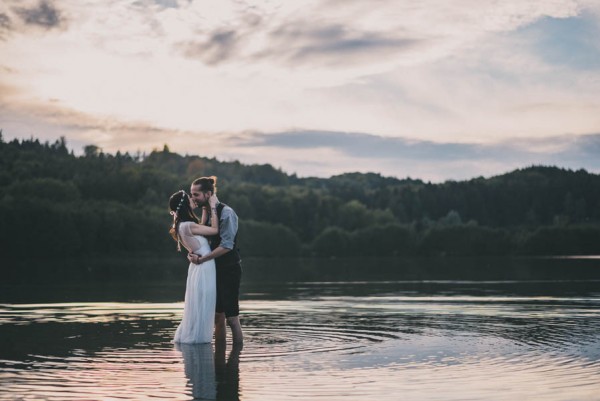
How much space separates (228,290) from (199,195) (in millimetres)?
1634

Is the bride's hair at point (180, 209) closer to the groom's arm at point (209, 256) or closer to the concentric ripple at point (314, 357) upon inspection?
the groom's arm at point (209, 256)

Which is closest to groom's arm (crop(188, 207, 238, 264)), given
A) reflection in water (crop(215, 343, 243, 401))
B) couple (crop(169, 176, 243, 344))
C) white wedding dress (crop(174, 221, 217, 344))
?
couple (crop(169, 176, 243, 344))

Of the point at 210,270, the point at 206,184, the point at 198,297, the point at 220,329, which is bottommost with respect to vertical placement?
the point at 220,329

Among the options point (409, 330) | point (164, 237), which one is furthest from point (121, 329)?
point (164, 237)

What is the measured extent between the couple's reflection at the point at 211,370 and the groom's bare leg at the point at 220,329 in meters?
0.18

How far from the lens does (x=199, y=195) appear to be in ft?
50.2

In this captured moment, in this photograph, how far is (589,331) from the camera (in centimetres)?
1792

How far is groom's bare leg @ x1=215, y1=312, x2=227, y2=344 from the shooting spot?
1555 centimetres

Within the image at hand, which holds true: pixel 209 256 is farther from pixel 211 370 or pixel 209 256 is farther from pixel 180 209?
pixel 211 370

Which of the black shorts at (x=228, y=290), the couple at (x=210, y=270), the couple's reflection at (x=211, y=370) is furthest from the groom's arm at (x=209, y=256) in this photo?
the couple's reflection at (x=211, y=370)

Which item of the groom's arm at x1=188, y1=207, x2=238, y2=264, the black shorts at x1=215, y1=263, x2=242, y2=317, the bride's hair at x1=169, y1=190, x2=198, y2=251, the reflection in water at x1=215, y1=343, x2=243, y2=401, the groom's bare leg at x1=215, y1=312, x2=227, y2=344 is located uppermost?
the bride's hair at x1=169, y1=190, x2=198, y2=251

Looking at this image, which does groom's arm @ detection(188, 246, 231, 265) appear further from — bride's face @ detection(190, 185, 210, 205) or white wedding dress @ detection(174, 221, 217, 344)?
bride's face @ detection(190, 185, 210, 205)

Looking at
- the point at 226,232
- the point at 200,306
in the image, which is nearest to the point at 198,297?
the point at 200,306

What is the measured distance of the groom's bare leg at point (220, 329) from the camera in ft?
51.0
